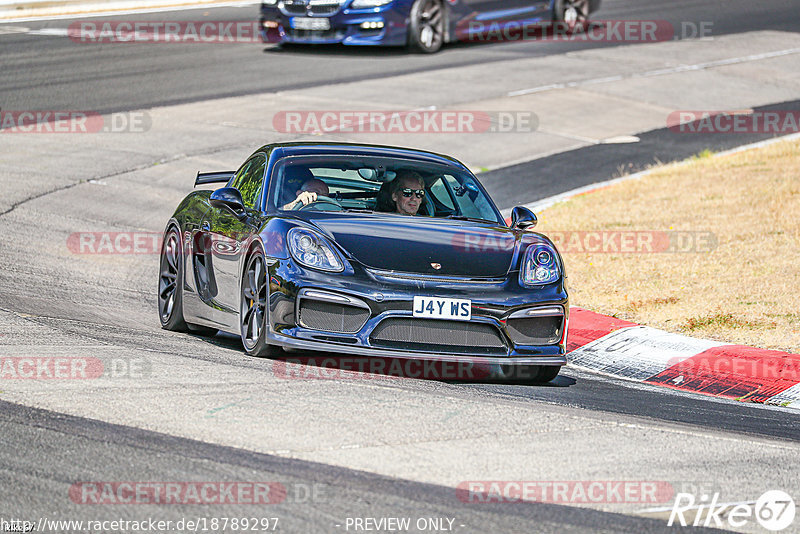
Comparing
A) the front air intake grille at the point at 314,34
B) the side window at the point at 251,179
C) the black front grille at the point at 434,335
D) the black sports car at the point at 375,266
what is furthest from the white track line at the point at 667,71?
the black front grille at the point at 434,335

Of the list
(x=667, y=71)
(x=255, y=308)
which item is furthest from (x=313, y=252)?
(x=667, y=71)

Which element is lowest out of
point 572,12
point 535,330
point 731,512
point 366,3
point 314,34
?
point 731,512

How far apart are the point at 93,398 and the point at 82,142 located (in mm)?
11865

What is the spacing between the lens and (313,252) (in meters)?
7.54

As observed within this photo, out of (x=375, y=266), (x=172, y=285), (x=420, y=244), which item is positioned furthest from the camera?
(x=172, y=285)

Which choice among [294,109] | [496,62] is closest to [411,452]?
[294,109]

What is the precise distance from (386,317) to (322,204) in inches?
54.5

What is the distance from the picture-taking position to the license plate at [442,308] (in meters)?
7.36

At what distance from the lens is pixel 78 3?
95.0 ft

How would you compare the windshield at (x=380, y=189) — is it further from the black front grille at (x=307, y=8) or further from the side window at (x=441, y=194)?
the black front grille at (x=307, y=8)

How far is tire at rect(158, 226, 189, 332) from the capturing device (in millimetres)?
9383

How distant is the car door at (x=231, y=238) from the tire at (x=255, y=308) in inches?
6.2

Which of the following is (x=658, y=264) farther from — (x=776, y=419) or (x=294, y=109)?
(x=294, y=109)

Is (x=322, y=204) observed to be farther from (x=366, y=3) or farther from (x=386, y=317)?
(x=366, y=3)
